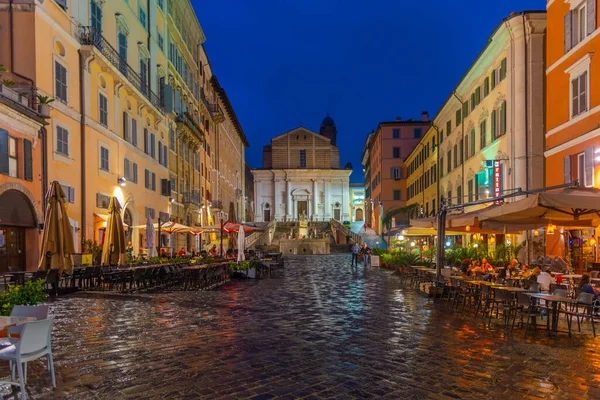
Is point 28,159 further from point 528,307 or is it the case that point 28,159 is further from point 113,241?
point 528,307

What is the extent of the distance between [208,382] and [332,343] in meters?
2.73

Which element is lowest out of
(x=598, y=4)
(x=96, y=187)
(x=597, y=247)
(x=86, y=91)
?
(x=597, y=247)

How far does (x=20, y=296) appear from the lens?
7082 mm

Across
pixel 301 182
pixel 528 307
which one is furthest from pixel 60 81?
pixel 301 182

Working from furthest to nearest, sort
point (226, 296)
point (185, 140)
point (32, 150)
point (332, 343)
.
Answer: point (185, 140) → point (32, 150) → point (226, 296) → point (332, 343)

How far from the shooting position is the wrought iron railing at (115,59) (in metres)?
21.1

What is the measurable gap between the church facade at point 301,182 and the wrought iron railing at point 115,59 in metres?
47.4

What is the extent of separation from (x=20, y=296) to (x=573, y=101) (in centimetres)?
1812

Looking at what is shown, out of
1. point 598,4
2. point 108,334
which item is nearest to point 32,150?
point 108,334

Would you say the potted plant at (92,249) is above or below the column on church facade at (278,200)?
below

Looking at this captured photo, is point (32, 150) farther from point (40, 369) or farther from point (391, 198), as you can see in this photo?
point (391, 198)

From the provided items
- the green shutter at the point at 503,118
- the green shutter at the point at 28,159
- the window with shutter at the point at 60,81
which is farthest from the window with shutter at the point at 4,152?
the green shutter at the point at 503,118

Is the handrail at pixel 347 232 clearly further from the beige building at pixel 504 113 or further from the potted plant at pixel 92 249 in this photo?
the potted plant at pixel 92 249

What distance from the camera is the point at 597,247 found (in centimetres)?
1666
